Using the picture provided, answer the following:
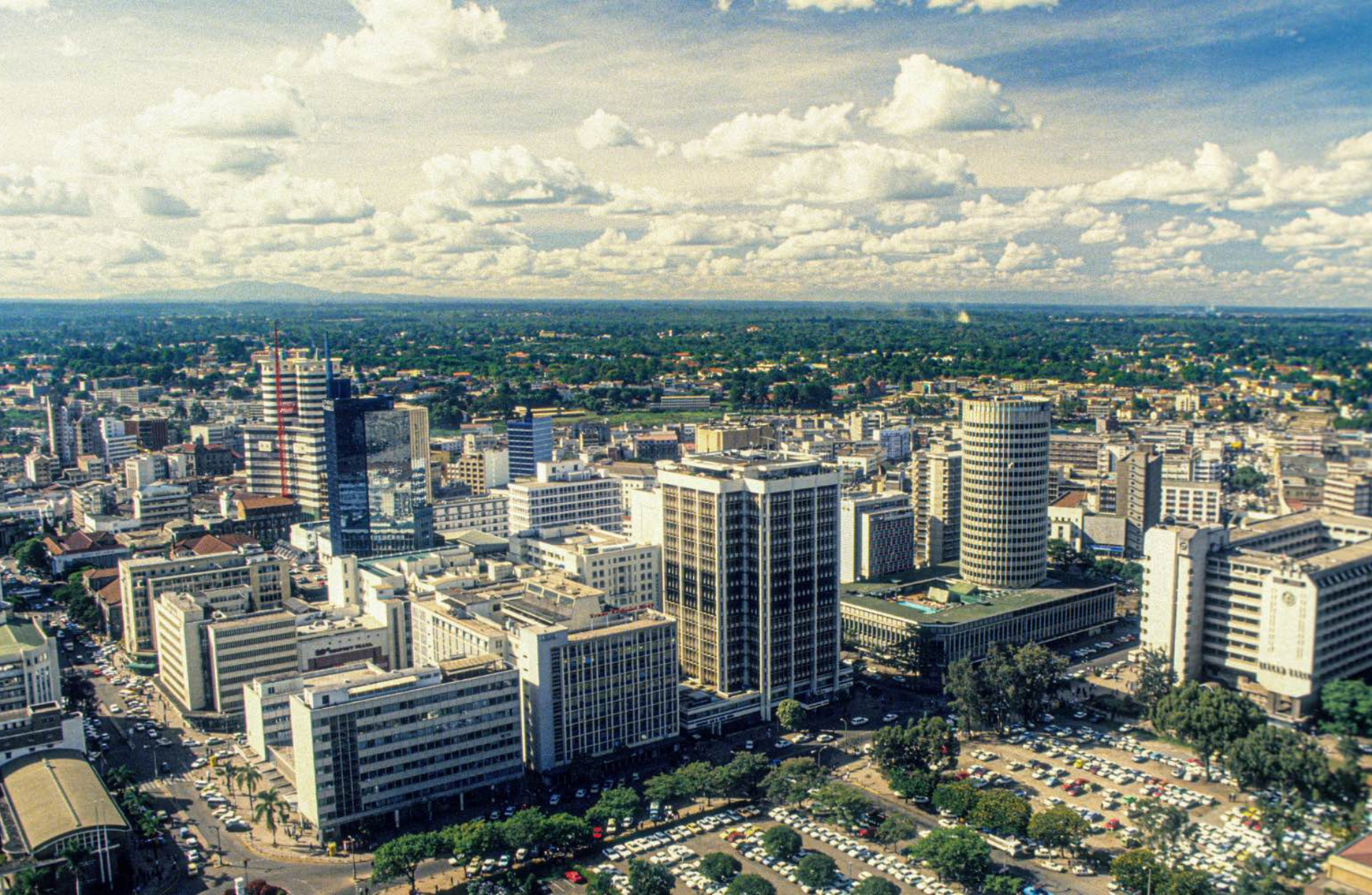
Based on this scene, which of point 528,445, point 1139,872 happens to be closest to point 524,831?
point 1139,872

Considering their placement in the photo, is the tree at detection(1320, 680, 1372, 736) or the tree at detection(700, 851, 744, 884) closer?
the tree at detection(700, 851, 744, 884)

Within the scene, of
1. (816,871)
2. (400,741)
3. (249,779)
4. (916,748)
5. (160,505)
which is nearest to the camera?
(816,871)

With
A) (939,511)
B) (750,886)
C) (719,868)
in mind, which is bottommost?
(719,868)

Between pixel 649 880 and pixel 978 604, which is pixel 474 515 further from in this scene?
pixel 649 880

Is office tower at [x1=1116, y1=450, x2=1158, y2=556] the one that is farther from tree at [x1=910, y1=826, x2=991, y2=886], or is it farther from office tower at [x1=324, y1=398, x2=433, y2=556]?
office tower at [x1=324, y1=398, x2=433, y2=556]

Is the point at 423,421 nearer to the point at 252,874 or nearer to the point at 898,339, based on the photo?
the point at 252,874

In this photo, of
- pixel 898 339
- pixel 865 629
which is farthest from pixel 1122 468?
pixel 898 339

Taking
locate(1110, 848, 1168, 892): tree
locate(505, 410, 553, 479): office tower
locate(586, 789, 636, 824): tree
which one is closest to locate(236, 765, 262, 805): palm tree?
locate(586, 789, 636, 824): tree
